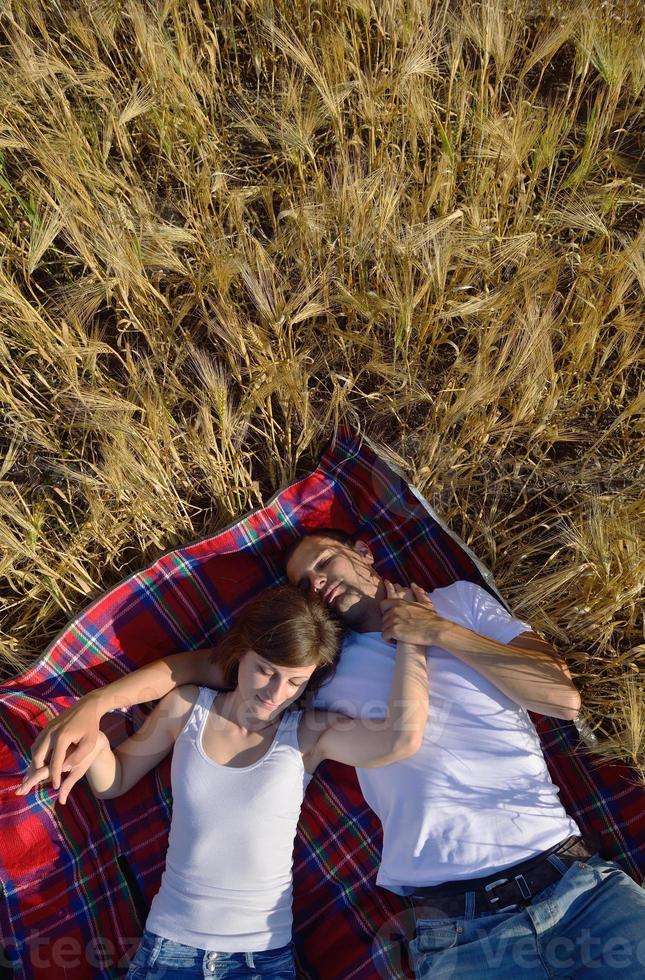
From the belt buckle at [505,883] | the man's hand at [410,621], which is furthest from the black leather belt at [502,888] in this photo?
the man's hand at [410,621]

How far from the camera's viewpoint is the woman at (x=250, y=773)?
2262 millimetres

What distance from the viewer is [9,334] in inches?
103

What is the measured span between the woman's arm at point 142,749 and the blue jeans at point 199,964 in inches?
19.5

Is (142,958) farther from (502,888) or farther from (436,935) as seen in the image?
(502,888)

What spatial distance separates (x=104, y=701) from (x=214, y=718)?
370 millimetres

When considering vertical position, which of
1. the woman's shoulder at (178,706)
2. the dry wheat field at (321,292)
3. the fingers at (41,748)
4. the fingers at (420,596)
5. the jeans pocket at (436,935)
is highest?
the dry wheat field at (321,292)

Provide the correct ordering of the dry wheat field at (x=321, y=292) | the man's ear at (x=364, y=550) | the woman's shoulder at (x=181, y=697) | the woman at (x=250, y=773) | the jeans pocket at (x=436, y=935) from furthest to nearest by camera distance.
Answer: the man's ear at (x=364, y=550) → the woman's shoulder at (x=181, y=697) → the dry wheat field at (x=321, y=292) → the woman at (x=250, y=773) → the jeans pocket at (x=436, y=935)

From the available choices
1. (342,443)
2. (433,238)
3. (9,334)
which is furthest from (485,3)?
(9,334)

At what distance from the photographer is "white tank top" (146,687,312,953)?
2.27 m

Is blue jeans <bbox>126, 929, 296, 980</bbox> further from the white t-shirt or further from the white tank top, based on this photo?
the white t-shirt

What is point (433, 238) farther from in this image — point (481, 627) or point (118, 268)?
point (481, 627)

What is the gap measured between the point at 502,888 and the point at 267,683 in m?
0.93

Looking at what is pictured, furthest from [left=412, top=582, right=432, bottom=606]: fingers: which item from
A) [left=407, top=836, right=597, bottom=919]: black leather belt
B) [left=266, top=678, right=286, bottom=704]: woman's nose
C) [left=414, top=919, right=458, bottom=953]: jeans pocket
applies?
[left=414, top=919, right=458, bottom=953]: jeans pocket

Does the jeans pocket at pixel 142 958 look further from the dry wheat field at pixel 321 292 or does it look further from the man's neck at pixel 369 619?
the man's neck at pixel 369 619
